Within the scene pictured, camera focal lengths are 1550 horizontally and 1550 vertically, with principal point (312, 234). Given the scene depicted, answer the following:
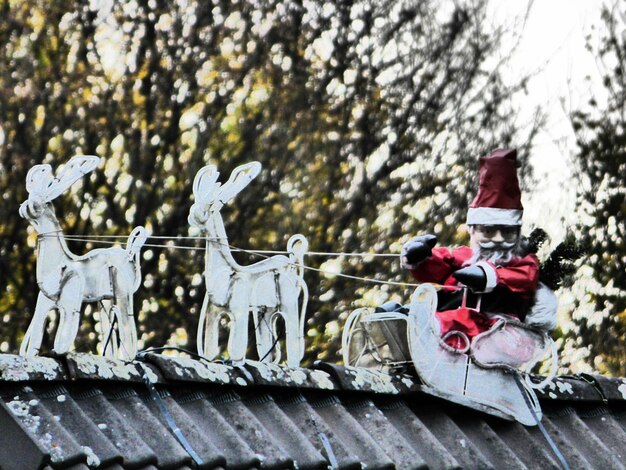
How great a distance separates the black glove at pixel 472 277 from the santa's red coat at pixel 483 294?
0.24 ft

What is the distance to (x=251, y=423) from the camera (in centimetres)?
506

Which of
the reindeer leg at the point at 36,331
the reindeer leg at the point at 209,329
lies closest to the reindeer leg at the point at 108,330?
the reindeer leg at the point at 36,331

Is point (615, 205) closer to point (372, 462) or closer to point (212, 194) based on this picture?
point (212, 194)

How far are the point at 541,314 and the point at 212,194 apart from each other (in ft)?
4.85

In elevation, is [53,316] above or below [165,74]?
below

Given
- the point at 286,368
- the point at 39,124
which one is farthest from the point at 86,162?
the point at 39,124

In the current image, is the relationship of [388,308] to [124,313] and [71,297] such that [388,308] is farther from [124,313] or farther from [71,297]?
[71,297]

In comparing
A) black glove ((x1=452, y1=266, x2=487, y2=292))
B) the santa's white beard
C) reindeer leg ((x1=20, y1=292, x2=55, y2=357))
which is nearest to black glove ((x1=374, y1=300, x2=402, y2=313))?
black glove ((x1=452, y1=266, x2=487, y2=292))

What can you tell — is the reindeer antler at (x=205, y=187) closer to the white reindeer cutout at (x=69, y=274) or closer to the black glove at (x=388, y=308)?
the white reindeer cutout at (x=69, y=274)

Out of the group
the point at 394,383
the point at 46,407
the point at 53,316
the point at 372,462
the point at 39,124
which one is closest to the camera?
the point at 46,407

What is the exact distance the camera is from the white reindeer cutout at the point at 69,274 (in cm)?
625

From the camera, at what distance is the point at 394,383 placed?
19.0 feet

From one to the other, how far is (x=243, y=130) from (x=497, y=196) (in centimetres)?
974

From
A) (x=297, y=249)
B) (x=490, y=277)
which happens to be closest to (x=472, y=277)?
(x=490, y=277)
